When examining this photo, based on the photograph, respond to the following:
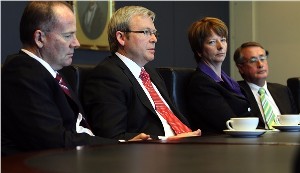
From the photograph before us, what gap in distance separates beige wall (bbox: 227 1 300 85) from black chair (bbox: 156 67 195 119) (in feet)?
10.5

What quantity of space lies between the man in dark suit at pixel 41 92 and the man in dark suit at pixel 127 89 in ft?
0.71

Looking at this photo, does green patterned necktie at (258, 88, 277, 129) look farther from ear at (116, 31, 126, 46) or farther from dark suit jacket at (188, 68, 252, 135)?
ear at (116, 31, 126, 46)

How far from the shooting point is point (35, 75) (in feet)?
7.23

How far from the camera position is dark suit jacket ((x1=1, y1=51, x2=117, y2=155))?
6.89 feet

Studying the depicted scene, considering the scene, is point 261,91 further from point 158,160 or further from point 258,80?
point 158,160

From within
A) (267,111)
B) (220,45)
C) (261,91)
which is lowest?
(267,111)

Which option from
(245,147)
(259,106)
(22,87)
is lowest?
(259,106)

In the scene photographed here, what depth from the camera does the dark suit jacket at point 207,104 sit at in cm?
347

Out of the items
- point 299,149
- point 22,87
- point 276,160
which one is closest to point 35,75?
point 22,87

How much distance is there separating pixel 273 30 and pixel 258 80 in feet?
8.09

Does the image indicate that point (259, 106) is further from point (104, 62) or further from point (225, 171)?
point (225, 171)

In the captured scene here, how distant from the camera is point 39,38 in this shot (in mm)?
2467

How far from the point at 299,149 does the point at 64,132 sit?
66.4 inches

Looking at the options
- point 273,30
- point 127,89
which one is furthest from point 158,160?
point 273,30
